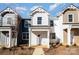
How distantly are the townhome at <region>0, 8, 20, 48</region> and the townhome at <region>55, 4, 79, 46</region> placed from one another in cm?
62

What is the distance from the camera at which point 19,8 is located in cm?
365

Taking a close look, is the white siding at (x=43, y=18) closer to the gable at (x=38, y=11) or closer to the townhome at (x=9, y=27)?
the gable at (x=38, y=11)

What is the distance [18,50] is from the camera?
143 inches

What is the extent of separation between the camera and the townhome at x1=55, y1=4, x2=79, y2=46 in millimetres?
3609

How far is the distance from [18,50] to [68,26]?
0.84 m

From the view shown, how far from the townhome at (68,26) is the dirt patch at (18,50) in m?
0.48

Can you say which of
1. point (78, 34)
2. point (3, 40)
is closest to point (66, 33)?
point (78, 34)

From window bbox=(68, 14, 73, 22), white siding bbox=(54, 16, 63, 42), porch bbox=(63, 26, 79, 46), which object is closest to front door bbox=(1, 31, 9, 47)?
white siding bbox=(54, 16, 63, 42)

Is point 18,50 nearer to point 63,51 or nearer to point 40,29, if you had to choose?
point 40,29

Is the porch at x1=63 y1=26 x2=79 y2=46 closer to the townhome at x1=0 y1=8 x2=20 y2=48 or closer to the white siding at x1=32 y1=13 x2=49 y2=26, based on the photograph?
the white siding at x1=32 y1=13 x2=49 y2=26

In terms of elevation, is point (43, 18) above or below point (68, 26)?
above

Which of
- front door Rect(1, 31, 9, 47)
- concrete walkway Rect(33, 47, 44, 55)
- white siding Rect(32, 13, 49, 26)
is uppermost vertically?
white siding Rect(32, 13, 49, 26)

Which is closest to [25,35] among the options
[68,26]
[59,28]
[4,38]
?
[4,38]
